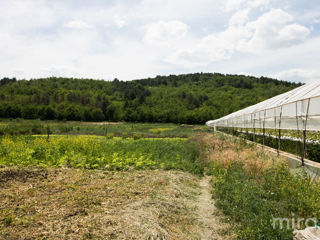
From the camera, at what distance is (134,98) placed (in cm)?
11400

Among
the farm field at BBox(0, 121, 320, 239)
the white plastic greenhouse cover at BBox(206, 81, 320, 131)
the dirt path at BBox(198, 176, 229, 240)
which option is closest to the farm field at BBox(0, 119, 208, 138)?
the farm field at BBox(0, 121, 320, 239)

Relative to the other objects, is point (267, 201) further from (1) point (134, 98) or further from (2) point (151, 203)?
(1) point (134, 98)

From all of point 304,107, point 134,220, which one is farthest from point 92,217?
point 304,107

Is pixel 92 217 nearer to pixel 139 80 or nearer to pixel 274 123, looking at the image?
pixel 274 123

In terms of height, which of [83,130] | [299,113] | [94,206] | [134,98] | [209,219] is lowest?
[83,130]

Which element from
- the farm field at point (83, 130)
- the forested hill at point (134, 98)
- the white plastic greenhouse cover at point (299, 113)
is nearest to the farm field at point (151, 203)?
the white plastic greenhouse cover at point (299, 113)

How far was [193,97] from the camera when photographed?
104 m

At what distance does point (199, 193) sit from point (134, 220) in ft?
11.6

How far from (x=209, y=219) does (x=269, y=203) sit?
127 centimetres

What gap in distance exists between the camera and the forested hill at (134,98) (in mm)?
80881

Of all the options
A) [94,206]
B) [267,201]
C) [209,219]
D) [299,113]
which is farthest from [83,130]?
[267,201]

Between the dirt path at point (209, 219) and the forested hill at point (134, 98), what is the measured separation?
7507cm

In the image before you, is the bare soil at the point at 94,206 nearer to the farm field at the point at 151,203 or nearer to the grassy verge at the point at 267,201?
the farm field at the point at 151,203

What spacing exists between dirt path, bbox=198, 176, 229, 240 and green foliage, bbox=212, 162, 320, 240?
9.8 inches
